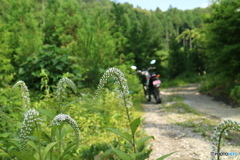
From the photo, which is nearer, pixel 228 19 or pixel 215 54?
pixel 228 19

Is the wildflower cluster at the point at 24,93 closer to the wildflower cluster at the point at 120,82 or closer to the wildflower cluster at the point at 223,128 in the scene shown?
the wildflower cluster at the point at 120,82

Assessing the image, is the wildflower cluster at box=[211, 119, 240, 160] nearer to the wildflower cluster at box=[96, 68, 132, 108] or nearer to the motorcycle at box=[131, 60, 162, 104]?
the wildflower cluster at box=[96, 68, 132, 108]

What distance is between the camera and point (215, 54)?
9.78m

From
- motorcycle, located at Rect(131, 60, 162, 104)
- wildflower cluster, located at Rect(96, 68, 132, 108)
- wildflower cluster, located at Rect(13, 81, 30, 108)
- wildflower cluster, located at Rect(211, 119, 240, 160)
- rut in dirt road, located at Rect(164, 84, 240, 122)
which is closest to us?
wildflower cluster, located at Rect(211, 119, 240, 160)

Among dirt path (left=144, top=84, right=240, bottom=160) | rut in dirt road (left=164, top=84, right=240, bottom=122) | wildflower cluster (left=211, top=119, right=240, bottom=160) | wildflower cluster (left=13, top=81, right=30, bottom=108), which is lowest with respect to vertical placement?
rut in dirt road (left=164, top=84, right=240, bottom=122)

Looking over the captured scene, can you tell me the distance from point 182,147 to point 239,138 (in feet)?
3.80

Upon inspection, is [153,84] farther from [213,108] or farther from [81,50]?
[81,50]

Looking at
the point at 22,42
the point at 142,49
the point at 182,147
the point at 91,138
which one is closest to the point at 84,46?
the point at 22,42

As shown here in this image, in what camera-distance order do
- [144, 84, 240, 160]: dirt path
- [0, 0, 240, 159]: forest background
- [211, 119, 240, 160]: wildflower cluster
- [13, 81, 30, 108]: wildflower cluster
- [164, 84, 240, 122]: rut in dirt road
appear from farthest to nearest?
[0, 0, 240, 159]: forest background → [164, 84, 240, 122]: rut in dirt road → [144, 84, 240, 160]: dirt path → [13, 81, 30, 108]: wildflower cluster → [211, 119, 240, 160]: wildflower cluster

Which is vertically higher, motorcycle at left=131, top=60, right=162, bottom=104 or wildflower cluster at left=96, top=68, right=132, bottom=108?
wildflower cluster at left=96, top=68, right=132, bottom=108

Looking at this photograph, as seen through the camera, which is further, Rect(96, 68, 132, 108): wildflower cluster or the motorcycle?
the motorcycle

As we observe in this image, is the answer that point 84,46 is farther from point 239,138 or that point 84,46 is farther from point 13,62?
point 239,138

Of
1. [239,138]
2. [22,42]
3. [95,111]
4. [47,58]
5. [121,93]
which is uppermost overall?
[22,42]

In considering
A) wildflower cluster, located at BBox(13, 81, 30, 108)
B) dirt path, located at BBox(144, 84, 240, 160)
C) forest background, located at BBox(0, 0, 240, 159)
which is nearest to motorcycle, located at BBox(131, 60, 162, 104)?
forest background, located at BBox(0, 0, 240, 159)
